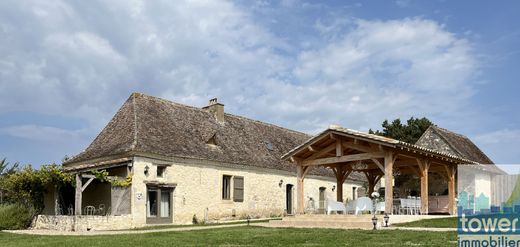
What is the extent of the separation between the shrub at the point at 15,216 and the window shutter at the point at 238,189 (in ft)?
30.0

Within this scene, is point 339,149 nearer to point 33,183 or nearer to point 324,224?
point 324,224

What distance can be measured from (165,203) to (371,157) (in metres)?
9.94

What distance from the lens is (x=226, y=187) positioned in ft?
87.3

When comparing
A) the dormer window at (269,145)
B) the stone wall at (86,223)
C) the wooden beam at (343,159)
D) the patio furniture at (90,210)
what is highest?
the dormer window at (269,145)

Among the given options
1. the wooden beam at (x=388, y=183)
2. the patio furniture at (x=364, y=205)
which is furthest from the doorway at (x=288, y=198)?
the wooden beam at (x=388, y=183)

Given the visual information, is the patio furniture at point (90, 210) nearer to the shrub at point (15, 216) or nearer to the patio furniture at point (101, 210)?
the patio furniture at point (101, 210)

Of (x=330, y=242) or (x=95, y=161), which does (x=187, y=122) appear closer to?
(x=95, y=161)

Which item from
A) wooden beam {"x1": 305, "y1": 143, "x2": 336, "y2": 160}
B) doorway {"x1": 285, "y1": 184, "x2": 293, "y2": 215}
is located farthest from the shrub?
doorway {"x1": 285, "y1": 184, "x2": 293, "y2": 215}

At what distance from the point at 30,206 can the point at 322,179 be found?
15.6m

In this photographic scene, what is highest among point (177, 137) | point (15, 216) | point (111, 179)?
point (177, 137)

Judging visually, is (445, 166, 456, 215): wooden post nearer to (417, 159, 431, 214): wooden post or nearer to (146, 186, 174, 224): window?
(417, 159, 431, 214): wooden post

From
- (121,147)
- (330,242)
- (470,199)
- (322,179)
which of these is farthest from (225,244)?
(322,179)

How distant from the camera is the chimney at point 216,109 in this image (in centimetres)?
2937

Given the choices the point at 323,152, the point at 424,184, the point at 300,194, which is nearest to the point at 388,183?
the point at 424,184
